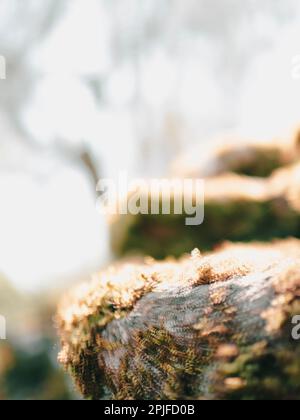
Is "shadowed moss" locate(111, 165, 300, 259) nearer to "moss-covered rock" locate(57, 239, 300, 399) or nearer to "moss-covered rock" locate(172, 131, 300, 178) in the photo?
"moss-covered rock" locate(172, 131, 300, 178)

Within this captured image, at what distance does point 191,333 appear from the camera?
330 cm

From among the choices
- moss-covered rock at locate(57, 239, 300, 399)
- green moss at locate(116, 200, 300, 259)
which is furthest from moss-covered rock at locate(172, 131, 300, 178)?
moss-covered rock at locate(57, 239, 300, 399)

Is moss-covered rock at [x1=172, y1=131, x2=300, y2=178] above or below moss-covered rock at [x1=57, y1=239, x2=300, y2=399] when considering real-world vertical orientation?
above

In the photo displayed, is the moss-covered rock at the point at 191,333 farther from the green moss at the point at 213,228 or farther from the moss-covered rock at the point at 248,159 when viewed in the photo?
the moss-covered rock at the point at 248,159

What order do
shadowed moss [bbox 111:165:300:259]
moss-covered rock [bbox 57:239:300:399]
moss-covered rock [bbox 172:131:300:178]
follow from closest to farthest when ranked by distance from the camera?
1. moss-covered rock [bbox 57:239:300:399]
2. shadowed moss [bbox 111:165:300:259]
3. moss-covered rock [bbox 172:131:300:178]

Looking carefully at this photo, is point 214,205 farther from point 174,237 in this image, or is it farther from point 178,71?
point 178,71

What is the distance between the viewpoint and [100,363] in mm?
4230

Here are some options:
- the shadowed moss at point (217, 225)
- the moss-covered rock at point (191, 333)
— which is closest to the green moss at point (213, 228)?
the shadowed moss at point (217, 225)

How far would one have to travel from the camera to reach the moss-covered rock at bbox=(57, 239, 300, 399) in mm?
2760

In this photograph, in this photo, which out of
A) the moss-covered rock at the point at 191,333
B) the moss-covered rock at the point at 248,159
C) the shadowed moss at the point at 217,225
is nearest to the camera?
the moss-covered rock at the point at 191,333

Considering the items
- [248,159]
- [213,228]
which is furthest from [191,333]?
[248,159]

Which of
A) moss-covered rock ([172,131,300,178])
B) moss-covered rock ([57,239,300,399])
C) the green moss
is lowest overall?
moss-covered rock ([57,239,300,399])

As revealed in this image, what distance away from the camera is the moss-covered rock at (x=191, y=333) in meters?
2.76

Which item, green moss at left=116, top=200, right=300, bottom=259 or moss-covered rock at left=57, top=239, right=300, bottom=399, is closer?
moss-covered rock at left=57, top=239, right=300, bottom=399
